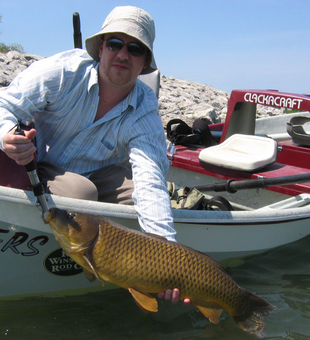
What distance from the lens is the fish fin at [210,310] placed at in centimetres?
244

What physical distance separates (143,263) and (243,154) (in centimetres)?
293

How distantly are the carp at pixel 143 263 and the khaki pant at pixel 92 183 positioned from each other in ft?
2.01

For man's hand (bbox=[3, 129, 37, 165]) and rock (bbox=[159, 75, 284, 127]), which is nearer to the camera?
man's hand (bbox=[3, 129, 37, 165])

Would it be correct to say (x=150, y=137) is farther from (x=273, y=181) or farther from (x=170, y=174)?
(x=170, y=174)

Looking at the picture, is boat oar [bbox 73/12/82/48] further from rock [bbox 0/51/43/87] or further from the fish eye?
rock [bbox 0/51/43/87]

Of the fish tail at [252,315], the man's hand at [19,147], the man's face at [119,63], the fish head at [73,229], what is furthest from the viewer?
the man's face at [119,63]

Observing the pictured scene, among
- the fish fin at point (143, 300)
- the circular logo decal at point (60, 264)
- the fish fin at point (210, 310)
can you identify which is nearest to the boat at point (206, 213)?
the circular logo decal at point (60, 264)

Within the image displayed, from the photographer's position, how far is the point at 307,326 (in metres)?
3.11

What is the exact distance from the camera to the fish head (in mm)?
2109

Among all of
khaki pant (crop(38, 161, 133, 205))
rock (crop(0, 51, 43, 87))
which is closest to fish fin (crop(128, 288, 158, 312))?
khaki pant (crop(38, 161, 133, 205))

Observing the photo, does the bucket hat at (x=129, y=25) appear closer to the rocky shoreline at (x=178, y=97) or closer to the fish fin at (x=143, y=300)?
the fish fin at (x=143, y=300)

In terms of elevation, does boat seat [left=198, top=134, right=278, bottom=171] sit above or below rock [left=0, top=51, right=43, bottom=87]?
above

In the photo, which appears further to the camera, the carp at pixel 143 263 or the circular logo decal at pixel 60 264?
the circular logo decal at pixel 60 264

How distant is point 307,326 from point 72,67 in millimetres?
2838
